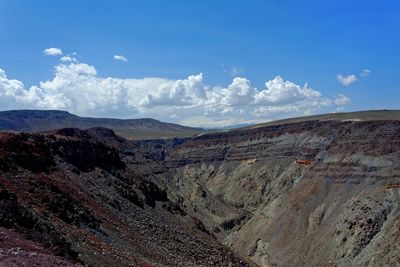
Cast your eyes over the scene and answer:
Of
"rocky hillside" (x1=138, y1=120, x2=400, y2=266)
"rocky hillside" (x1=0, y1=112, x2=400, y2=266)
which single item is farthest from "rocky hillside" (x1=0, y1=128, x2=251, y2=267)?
"rocky hillside" (x1=138, y1=120, x2=400, y2=266)

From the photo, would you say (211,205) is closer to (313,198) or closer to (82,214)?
(313,198)

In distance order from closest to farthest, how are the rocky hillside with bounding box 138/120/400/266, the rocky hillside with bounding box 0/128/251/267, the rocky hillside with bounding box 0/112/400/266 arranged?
the rocky hillside with bounding box 0/128/251/267, the rocky hillside with bounding box 0/112/400/266, the rocky hillside with bounding box 138/120/400/266

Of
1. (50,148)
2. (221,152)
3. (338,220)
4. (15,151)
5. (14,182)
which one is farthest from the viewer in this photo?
(221,152)

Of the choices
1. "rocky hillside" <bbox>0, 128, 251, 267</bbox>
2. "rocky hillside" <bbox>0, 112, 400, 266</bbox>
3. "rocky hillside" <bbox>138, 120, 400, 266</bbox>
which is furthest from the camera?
"rocky hillside" <bbox>138, 120, 400, 266</bbox>

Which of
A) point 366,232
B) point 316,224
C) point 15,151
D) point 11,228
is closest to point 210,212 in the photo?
point 316,224

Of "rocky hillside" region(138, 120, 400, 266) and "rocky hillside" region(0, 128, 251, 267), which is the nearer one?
"rocky hillside" region(0, 128, 251, 267)

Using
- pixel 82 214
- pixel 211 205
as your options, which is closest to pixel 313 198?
pixel 211 205

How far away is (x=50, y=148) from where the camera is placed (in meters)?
47.8

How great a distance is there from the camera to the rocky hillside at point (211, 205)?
29078mm

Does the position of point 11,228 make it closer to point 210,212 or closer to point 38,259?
point 38,259

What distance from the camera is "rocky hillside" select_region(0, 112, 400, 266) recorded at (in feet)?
95.4

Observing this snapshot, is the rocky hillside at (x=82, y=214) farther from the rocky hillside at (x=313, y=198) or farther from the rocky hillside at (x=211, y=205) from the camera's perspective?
the rocky hillside at (x=313, y=198)

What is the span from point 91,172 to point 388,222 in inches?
1346

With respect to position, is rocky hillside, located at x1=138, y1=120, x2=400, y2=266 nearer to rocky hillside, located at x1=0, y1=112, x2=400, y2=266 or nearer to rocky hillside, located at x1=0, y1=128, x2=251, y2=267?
rocky hillside, located at x1=0, y1=112, x2=400, y2=266
